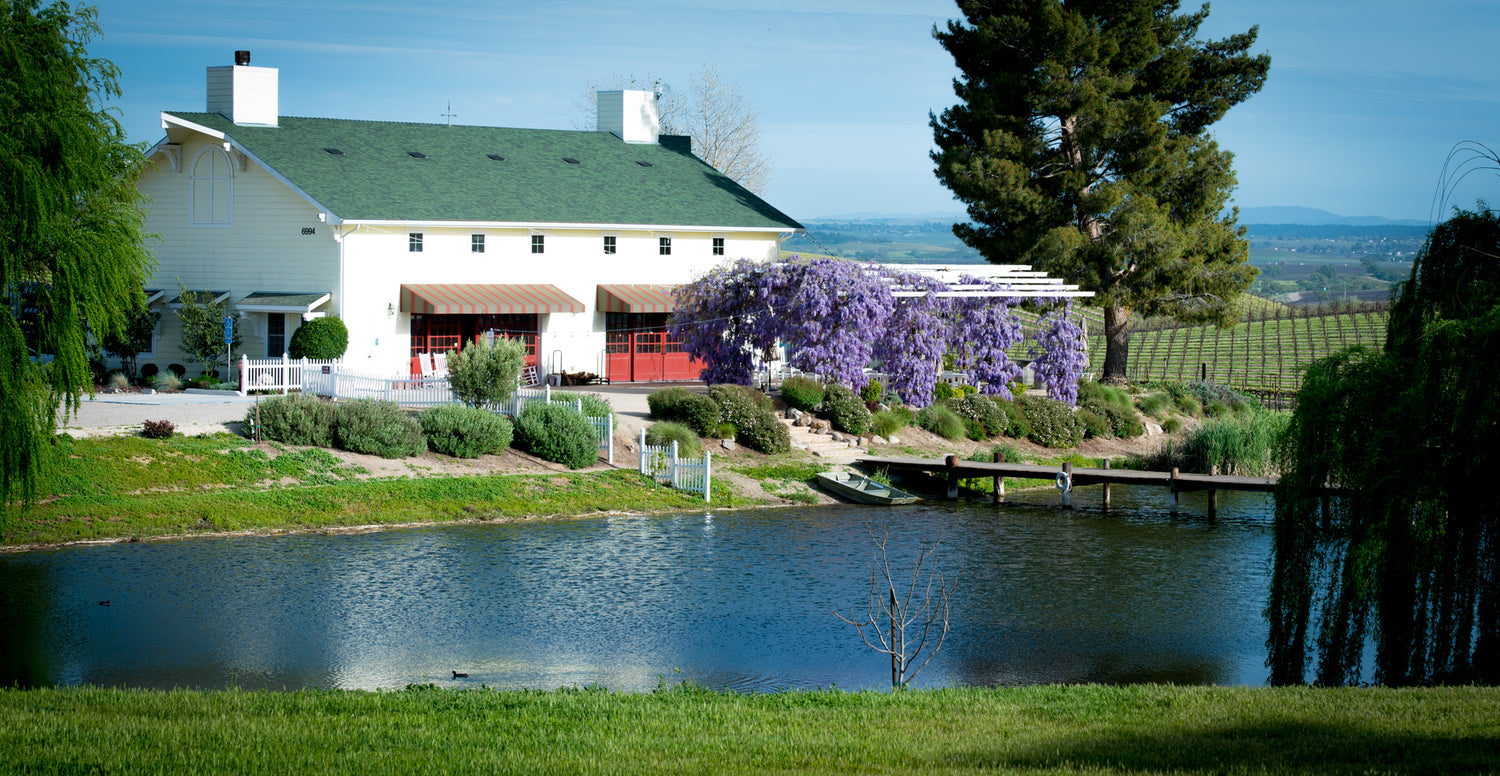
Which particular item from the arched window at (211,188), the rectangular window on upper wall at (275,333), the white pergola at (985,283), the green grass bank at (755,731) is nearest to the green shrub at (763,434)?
the white pergola at (985,283)

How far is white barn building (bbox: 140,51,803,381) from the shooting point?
113 feet

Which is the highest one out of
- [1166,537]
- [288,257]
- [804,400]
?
[288,257]

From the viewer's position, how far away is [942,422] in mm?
34344

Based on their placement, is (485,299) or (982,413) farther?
(485,299)

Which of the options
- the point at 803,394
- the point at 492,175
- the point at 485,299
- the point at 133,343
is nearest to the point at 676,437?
the point at 803,394

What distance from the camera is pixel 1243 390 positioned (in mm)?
46781

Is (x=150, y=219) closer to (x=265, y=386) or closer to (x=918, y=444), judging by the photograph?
(x=265, y=386)

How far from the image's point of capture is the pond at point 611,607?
47.2 ft

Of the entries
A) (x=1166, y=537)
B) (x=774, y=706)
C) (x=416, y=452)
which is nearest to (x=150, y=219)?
(x=416, y=452)

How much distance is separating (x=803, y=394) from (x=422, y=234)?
36.9ft

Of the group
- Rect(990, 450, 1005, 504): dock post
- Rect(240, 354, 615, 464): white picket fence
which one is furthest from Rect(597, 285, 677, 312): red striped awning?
Rect(990, 450, 1005, 504): dock post

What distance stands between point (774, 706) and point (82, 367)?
10.5 m

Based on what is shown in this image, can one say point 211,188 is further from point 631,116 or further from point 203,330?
point 631,116

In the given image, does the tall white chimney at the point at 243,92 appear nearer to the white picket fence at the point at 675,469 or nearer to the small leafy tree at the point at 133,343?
the small leafy tree at the point at 133,343
